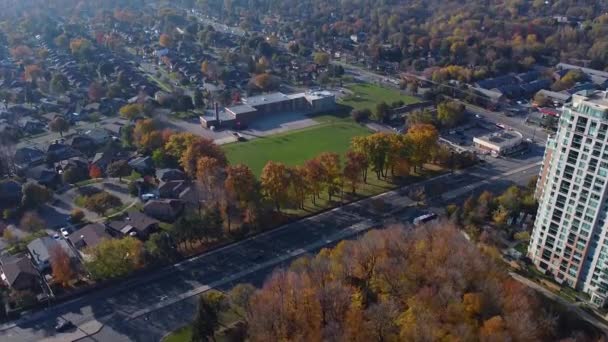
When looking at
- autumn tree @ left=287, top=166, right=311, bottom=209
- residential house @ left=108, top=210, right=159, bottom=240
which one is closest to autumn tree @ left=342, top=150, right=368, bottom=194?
autumn tree @ left=287, top=166, right=311, bottom=209

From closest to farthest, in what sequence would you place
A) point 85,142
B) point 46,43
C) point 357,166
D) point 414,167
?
point 357,166 < point 414,167 < point 85,142 < point 46,43

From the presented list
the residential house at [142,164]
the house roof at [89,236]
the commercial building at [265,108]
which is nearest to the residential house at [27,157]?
the residential house at [142,164]

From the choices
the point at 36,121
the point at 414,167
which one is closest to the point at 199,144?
the point at 414,167

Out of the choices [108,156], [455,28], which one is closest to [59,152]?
[108,156]

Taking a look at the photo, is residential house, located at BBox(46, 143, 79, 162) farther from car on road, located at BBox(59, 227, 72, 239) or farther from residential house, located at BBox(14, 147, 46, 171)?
car on road, located at BBox(59, 227, 72, 239)

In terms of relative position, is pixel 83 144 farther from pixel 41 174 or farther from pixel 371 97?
pixel 371 97

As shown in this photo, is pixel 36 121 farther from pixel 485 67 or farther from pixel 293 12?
pixel 293 12
